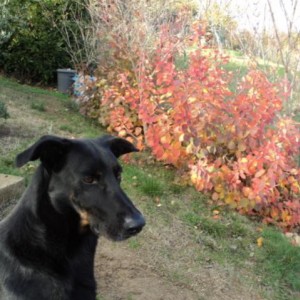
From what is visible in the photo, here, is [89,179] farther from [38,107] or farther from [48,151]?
[38,107]

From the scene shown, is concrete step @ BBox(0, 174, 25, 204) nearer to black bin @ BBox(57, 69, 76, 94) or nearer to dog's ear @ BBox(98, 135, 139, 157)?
dog's ear @ BBox(98, 135, 139, 157)

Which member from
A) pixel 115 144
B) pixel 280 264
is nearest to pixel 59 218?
pixel 115 144

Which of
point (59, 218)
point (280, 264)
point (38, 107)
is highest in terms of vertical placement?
point (59, 218)

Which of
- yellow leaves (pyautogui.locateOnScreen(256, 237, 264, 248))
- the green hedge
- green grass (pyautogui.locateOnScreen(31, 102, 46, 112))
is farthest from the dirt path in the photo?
the green hedge

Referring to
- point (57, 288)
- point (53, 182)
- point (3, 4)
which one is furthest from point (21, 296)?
point (3, 4)

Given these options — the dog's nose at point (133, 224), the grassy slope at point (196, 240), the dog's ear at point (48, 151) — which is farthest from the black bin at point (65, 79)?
the dog's nose at point (133, 224)

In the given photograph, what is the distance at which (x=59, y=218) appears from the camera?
8.46ft

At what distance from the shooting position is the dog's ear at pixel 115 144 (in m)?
2.88

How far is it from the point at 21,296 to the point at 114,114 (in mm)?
4605

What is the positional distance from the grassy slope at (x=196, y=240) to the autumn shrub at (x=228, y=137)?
0.27 metres

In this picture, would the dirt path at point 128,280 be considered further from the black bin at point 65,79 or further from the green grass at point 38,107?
the black bin at point 65,79

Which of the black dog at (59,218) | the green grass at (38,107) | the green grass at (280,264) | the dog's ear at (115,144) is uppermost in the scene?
the dog's ear at (115,144)

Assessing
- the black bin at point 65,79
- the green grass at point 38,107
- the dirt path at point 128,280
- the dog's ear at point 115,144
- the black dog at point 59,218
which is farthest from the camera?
the black bin at point 65,79

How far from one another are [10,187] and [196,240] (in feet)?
6.68
